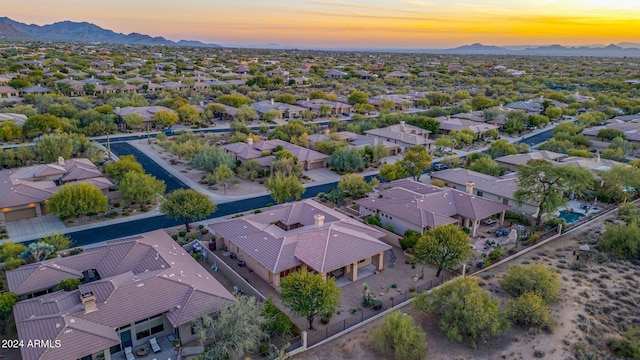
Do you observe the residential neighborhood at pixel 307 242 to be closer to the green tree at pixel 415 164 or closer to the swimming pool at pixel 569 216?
the green tree at pixel 415 164

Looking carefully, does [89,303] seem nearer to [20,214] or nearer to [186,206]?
[186,206]

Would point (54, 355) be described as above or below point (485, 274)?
above

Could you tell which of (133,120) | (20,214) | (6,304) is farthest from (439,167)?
(133,120)

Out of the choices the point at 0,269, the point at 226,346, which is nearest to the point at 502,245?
the point at 226,346

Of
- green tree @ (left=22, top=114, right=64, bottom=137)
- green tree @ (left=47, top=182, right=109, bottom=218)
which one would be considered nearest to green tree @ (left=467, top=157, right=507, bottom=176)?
green tree @ (left=47, top=182, right=109, bottom=218)

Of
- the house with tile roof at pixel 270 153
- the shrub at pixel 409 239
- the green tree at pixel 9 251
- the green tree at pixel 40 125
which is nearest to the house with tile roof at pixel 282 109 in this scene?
the house with tile roof at pixel 270 153

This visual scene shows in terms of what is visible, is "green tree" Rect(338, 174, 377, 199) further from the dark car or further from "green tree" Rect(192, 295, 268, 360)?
"green tree" Rect(192, 295, 268, 360)

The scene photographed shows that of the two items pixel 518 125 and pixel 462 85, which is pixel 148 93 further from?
pixel 462 85
